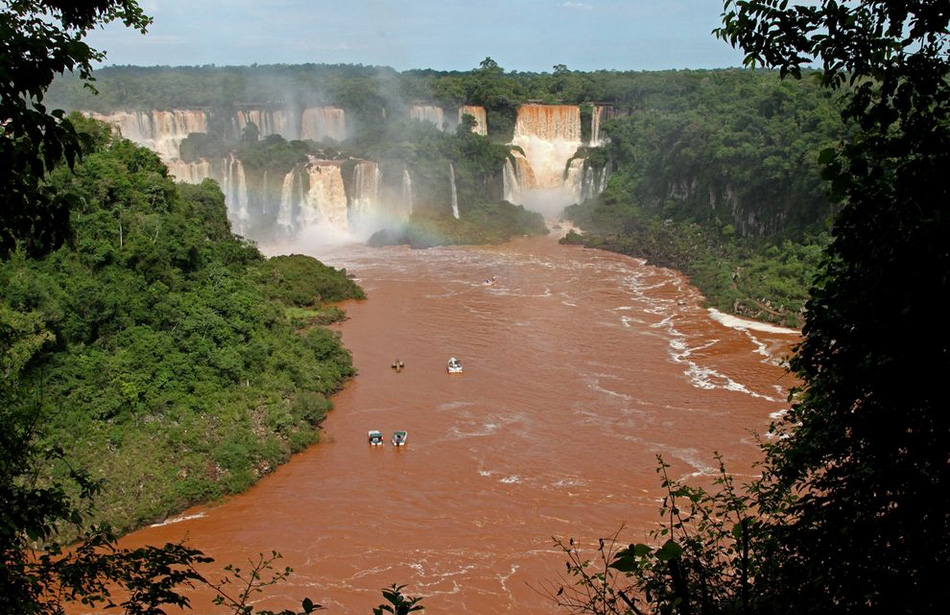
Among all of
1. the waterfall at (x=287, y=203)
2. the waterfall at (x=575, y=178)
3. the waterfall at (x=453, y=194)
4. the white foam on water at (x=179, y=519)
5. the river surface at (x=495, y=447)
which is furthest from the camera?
the waterfall at (x=575, y=178)

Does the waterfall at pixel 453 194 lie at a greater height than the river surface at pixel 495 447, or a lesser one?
greater

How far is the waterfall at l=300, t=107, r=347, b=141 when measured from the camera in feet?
149

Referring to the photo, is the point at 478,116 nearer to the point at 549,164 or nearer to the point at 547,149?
the point at 547,149

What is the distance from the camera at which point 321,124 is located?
149 feet

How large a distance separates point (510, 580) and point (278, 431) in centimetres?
577

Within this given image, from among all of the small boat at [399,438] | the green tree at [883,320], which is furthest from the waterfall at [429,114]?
the green tree at [883,320]

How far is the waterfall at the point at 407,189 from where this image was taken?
39.5 meters

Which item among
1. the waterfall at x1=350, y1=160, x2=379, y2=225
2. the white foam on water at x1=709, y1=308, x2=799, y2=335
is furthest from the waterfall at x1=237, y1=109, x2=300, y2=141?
the white foam on water at x1=709, y1=308, x2=799, y2=335

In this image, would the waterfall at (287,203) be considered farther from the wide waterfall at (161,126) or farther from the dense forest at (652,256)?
the dense forest at (652,256)

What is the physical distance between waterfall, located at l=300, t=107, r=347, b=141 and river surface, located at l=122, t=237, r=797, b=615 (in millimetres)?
22110

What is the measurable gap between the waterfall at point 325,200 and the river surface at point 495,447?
43.4 ft

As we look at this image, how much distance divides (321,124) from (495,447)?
112ft

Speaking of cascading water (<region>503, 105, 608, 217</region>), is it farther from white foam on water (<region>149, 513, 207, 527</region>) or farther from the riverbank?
white foam on water (<region>149, 513, 207, 527</region>)

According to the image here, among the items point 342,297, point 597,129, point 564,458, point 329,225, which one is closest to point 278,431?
point 564,458
